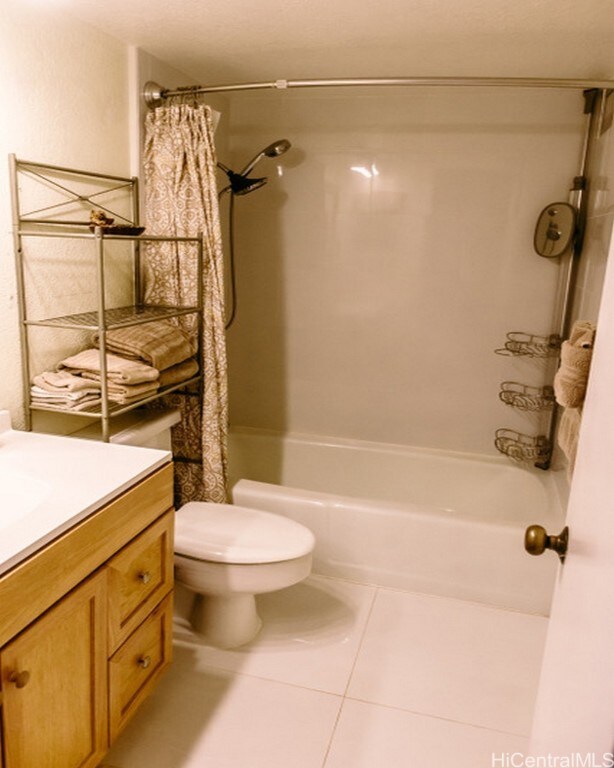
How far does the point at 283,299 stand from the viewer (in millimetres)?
3076

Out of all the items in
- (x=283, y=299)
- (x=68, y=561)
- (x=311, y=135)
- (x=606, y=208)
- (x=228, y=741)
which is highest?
(x=311, y=135)

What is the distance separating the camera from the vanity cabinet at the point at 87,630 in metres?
1.07

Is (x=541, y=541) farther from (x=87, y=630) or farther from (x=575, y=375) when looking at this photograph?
(x=87, y=630)

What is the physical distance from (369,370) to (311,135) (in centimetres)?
118

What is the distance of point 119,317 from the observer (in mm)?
2031

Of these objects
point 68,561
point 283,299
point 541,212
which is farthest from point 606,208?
point 68,561

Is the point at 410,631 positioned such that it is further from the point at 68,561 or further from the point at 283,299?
the point at 283,299

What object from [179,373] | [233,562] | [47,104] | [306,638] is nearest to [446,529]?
[306,638]

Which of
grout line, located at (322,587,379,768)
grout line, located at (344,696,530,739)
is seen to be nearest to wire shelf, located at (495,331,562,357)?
grout line, located at (322,587,379,768)

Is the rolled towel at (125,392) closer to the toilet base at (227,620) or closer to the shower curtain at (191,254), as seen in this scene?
the shower curtain at (191,254)

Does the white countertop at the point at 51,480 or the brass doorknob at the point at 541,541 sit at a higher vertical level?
the brass doorknob at the point at 541,541

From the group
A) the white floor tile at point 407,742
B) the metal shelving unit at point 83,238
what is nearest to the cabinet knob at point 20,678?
the metal shelving unit at point 83,238

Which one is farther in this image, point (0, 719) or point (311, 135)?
point (311, 135)

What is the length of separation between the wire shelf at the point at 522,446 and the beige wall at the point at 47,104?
6.41ft
